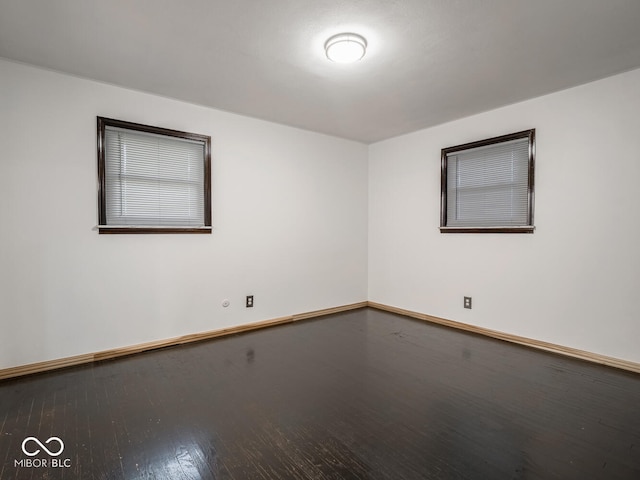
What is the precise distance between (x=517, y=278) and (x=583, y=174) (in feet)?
3.67

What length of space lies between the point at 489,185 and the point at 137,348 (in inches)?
155

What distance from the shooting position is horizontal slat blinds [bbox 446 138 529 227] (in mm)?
3387

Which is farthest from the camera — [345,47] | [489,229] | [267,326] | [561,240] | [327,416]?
[267,326]

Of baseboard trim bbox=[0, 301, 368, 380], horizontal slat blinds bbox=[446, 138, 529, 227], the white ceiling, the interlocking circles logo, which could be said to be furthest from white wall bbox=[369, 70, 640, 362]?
the interlocking circles logo

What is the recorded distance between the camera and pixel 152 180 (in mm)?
3189

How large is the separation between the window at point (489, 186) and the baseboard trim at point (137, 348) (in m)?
2.16

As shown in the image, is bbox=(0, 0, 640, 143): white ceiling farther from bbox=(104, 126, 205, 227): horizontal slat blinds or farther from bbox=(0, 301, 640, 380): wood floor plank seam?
bbox=(0, 301, 640, 380): wood floor plank seam

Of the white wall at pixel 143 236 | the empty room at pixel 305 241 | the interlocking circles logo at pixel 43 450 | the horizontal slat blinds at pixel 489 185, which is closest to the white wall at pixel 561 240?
the empty room at pixel 305 241

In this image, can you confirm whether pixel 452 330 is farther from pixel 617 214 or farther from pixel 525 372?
pixel 617 214

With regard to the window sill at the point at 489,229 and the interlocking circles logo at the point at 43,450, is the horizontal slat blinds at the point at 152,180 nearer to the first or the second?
the interlocking circles logo at the point at 43,450

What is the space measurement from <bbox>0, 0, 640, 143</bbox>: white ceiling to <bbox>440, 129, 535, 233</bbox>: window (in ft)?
1.67

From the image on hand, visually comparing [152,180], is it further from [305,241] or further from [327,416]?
[327,416]

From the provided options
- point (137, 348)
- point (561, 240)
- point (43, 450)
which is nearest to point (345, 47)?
point (561, 240)

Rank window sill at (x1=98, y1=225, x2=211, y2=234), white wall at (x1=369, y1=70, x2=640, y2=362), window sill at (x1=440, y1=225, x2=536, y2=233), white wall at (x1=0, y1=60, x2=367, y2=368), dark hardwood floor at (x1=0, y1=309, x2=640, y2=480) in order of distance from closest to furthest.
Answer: dark hardwood floor at (x1=0, y1=309, x2=640, y2=480) < white wall at (x1=0, y1=60, x2=367, y2=368) < white wall at (x1=369, y1=70, x2=640, y2=362) < window sill at (x1=98, y1=225, x2=211, y2=234) < window sill at (x1=440, y1=225, x2=536, y2=233)
